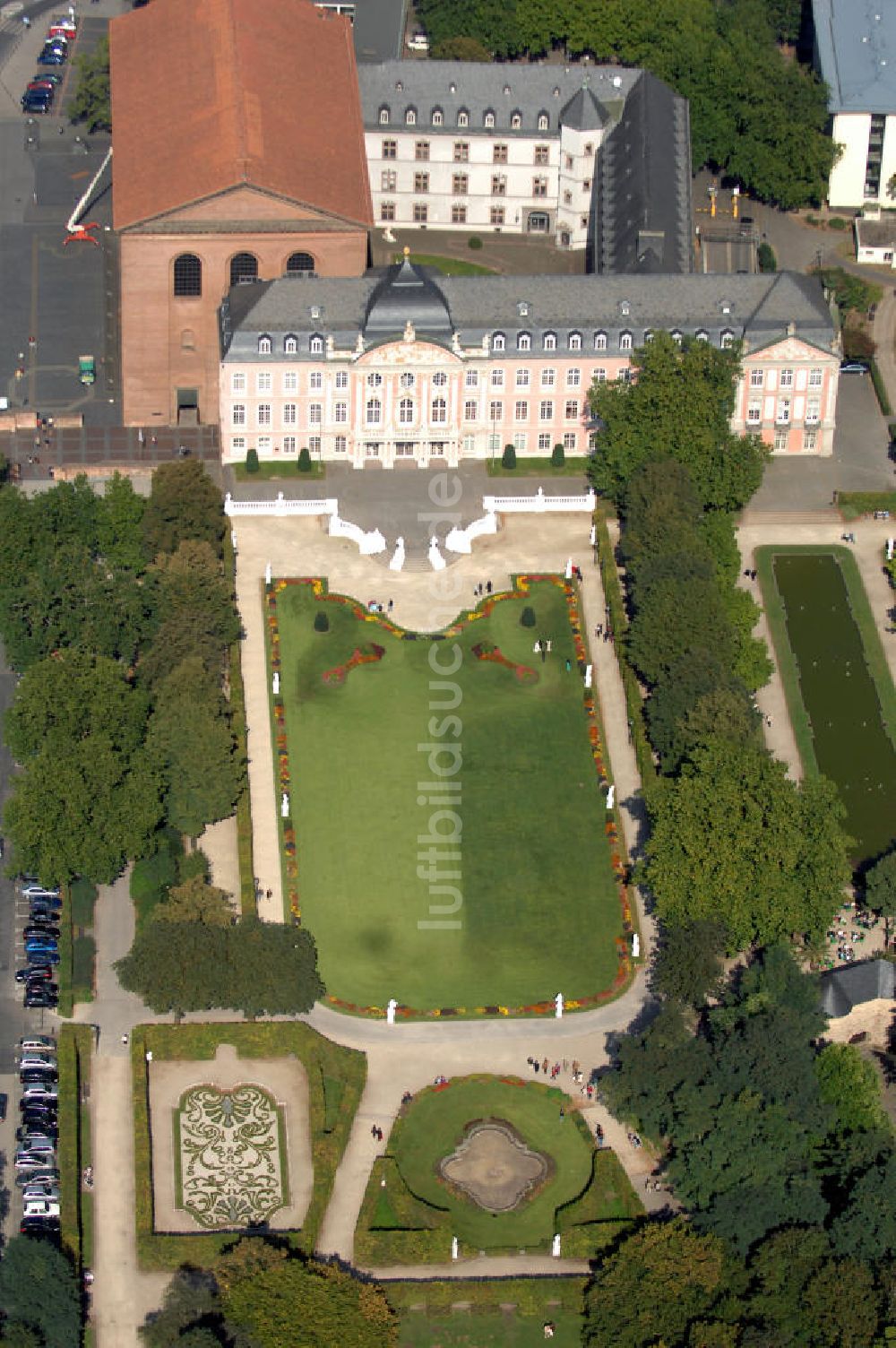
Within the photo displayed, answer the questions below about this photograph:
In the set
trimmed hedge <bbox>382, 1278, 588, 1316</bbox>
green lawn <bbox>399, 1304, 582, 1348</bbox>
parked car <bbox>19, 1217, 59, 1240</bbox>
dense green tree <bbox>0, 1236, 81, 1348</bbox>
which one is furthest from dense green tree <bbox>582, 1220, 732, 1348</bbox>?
parked car <bbox>19, 1217, 59, 1240</bbox>

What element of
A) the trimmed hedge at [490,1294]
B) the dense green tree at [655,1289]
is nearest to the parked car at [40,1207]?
the trimmed hedge at [490,1294]

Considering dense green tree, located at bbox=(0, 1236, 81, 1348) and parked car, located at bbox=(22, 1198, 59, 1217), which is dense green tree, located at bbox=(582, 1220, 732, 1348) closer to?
dense green tree, located at bbox=(0, 1236, 81, 1348)

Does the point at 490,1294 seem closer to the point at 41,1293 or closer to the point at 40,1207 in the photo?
the point at 41,1293

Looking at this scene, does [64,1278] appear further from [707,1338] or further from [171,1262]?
[707,1338]

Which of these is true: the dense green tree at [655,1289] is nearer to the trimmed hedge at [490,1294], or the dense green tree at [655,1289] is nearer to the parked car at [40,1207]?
the trimmed hedge at [490,1294]

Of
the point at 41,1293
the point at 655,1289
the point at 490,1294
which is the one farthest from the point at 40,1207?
the point at 655,1289
